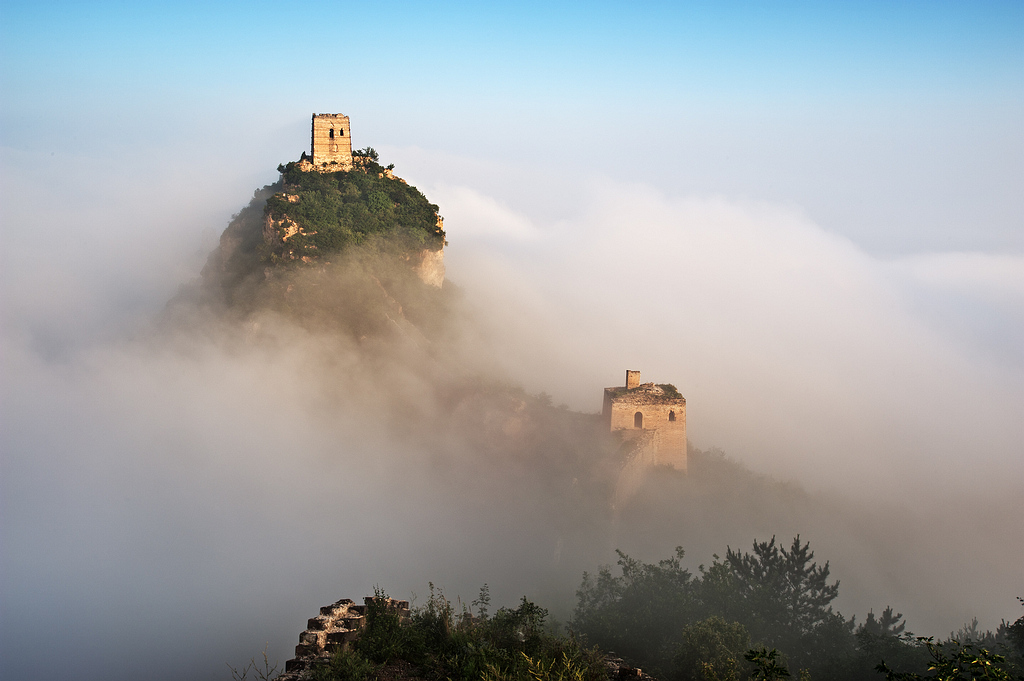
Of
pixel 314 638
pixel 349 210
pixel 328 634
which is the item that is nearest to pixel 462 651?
pixel 328 634

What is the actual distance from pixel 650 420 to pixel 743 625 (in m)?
13.4

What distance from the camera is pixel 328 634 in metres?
11.5

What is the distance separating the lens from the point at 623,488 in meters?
30.8

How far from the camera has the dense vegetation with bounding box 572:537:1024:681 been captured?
1762cm

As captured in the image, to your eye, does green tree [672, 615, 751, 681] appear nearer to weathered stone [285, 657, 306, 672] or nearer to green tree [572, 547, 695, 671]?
green tree [572, 547, 695, 671]

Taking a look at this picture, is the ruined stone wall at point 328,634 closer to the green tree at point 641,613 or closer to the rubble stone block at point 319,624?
the rubble stone block at point 319,624

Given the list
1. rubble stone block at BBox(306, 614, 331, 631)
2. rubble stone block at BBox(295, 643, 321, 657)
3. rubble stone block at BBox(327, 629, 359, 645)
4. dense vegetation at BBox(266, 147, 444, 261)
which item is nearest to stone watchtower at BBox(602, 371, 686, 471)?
dense vegetation at BBox(266, 147, 444, 261)

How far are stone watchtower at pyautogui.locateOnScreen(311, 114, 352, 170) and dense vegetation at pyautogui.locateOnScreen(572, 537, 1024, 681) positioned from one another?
28832 millimetres

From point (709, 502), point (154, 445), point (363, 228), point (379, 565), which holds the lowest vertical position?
point (379, 565)

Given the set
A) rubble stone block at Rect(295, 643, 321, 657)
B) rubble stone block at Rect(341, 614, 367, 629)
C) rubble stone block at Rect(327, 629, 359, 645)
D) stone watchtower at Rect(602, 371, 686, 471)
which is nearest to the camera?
rubble stone block at Rect(295, 643, 321, 657)

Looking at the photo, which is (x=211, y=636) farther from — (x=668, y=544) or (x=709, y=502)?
(x=709, y=502)

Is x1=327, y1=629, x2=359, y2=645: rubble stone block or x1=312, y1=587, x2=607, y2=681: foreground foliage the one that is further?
x1=327, y1=629, x2=359, y2=645: rubble stone block

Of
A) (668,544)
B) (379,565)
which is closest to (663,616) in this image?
(668,544)

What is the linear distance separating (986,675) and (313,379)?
30.3 metres
